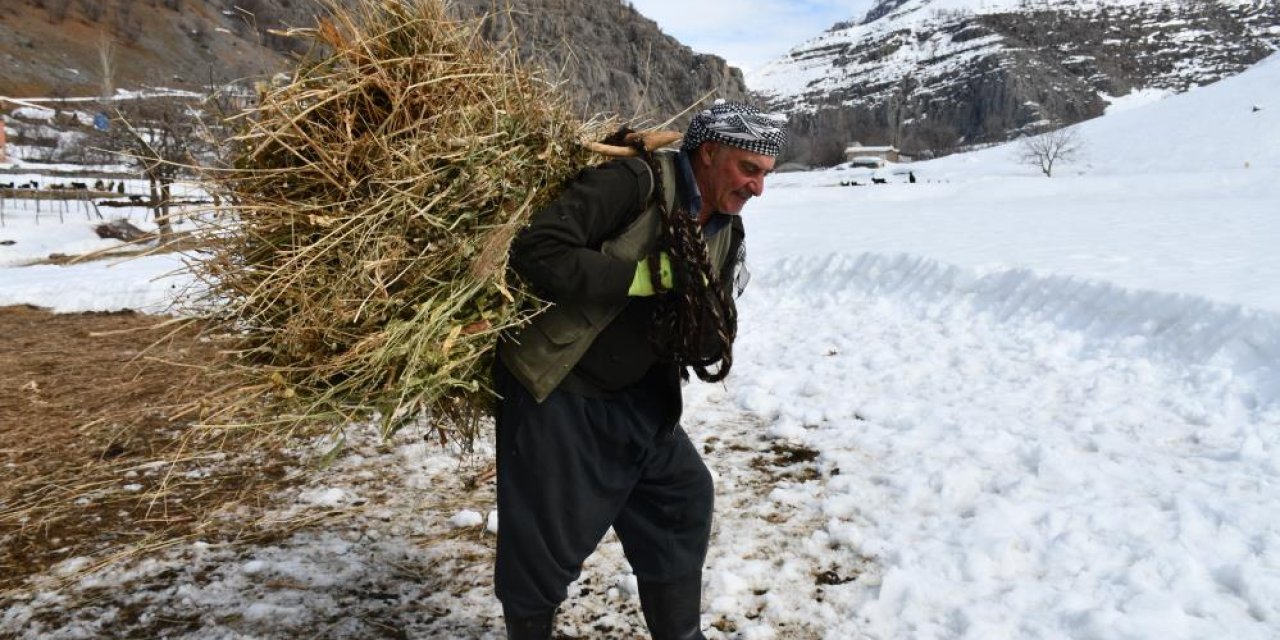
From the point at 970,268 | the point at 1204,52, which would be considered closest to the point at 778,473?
the point at 970,268

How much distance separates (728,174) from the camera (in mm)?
2221

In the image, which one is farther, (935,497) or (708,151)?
(935,497)

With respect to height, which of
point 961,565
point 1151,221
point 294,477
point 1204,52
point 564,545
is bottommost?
point 294,477

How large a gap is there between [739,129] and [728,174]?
13 centimetres

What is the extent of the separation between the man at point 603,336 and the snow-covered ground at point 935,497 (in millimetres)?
926

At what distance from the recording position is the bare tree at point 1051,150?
53.3m

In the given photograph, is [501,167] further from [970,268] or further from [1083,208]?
[1083,208]

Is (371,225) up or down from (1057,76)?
down

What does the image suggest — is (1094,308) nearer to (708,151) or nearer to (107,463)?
(708,151)

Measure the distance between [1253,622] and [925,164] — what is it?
70.1 meters

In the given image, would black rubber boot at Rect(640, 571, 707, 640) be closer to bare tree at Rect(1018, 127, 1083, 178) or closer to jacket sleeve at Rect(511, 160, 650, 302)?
jacket sleeve at Rect(511, 160, 650, 302)

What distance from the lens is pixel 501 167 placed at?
7.18 feet

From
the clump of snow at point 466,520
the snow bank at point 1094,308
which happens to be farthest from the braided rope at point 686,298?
the snow bank at point 1094,308

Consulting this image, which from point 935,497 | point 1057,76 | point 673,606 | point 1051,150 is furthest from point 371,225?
point 1057,76
